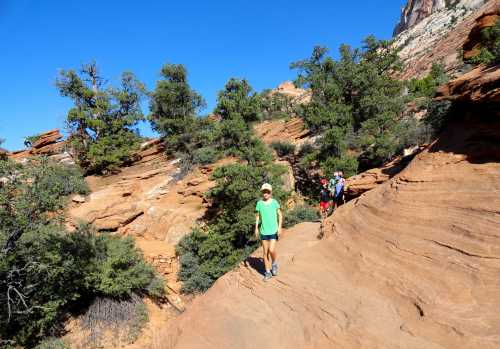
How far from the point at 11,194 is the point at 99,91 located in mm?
15860

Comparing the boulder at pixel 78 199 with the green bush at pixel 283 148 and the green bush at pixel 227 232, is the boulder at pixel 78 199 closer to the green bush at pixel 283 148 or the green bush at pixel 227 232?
the green bush at pixel 227 232

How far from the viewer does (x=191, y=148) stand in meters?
21.4

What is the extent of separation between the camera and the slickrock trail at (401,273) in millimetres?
3838

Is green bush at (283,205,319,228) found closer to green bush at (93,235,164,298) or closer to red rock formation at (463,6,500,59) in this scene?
green bush at (93,235,164,298)

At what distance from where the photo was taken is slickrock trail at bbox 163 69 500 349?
3.84m

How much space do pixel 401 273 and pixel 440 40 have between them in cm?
4902

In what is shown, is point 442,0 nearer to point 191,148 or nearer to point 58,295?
point 191,148

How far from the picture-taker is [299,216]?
15086 mm

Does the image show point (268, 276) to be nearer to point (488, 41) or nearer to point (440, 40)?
point (488, 41)

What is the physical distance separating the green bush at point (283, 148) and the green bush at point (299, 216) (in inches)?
315

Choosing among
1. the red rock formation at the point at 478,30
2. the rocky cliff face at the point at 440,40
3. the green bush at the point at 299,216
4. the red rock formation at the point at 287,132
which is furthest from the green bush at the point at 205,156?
the rocky cliff face at the point at 440,40

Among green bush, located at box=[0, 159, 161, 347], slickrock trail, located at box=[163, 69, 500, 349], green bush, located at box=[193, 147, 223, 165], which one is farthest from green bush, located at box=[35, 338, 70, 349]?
green bush, located at box=[193, 147, 223, 165]

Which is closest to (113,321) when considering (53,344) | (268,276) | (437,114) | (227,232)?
(53,344)

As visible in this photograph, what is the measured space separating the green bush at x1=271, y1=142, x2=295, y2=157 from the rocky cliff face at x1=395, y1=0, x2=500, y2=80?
15445 mm
